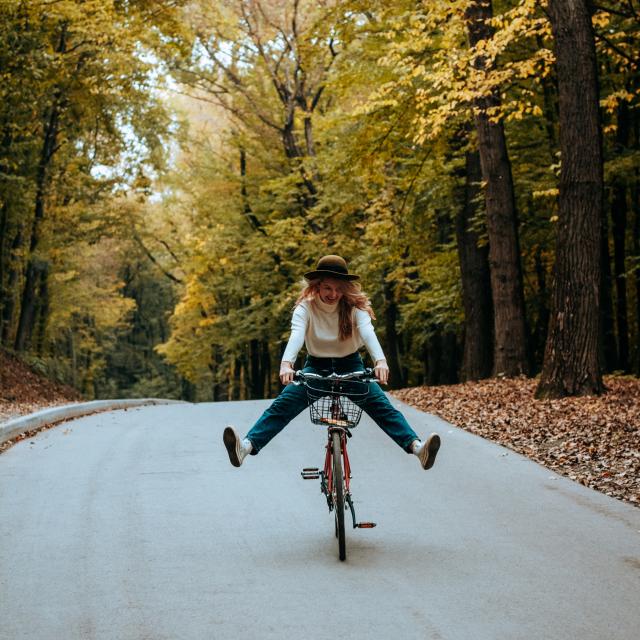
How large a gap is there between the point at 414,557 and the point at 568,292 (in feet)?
28.9

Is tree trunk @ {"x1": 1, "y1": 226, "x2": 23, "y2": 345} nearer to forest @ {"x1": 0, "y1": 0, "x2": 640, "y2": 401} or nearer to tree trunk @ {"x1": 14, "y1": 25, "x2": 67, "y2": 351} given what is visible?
forest @ {"x1": 0, "y1": 0, "x2": 640, "y2": 401}

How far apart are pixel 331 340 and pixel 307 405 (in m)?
0.53

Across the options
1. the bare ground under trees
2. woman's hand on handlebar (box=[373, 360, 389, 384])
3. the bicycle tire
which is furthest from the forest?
the bicycle tire

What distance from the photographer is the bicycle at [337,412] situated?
6281mm

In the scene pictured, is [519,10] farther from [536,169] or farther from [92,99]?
[92,99]

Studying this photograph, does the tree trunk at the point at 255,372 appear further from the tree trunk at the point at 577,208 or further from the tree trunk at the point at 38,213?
the tree trunk at the point at 577,208

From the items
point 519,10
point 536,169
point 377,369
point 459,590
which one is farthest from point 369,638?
point 536,169

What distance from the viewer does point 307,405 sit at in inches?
271

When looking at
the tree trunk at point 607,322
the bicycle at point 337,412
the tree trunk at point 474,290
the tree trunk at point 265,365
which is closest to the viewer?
the bicycle at point 337,412

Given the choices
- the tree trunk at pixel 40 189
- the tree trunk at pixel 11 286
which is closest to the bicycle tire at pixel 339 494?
the tree trunk at pixel 40 189

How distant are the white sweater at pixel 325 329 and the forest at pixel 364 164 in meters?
8.16

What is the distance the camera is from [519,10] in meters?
15.2

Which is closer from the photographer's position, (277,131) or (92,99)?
(92,99)

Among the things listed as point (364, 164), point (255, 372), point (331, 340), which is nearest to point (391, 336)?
point (364, 164)
